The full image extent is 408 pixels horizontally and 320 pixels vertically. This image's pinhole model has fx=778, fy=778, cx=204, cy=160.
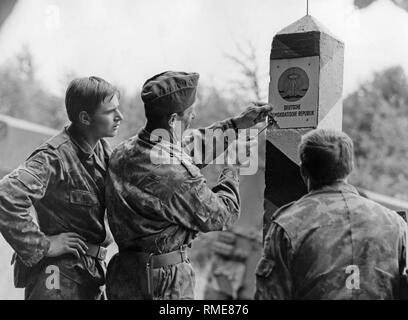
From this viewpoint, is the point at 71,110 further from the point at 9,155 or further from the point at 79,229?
the point at 9,155

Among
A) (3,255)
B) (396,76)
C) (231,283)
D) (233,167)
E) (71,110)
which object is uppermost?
(396,76)

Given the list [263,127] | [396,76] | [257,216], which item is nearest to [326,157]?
[263,127]

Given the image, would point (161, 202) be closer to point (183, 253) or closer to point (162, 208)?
point (162, 208)

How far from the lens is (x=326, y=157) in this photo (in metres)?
2.76

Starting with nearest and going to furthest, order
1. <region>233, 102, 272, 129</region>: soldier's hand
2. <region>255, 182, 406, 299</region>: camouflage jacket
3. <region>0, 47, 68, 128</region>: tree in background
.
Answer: <region>255, 182, 406, 299</region>: camouflage jacket < <region>233, 102, 272, 129</region>: soldier's hand < <region>0, 47, 68, 128</region>: tree in background

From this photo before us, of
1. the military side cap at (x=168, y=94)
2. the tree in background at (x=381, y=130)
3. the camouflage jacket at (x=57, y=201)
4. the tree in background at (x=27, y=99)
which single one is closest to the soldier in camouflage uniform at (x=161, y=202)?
the military side cap at (x=168, y=94)

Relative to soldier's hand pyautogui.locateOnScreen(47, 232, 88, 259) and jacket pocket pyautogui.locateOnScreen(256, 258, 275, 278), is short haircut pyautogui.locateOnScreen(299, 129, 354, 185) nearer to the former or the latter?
jacket pocket pyautogui.locateOnScreen(256, 258, 275, 278)

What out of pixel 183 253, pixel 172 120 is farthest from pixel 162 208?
pixel 172 120

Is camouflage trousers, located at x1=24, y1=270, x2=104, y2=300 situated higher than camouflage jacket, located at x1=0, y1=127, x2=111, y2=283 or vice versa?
camouflage jacket, located at x1=0, y1=127, x2=111, y2=283

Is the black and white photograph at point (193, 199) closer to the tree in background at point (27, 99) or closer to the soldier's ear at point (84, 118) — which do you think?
the soldier's ear at point (84, 118)

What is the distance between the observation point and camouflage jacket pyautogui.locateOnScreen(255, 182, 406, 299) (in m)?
2.68

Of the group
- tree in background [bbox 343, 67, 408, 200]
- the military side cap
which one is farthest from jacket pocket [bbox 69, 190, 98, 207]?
tree in background [bbox 343, 67, 408, 200]

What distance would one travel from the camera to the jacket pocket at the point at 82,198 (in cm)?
314

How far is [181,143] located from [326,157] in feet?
2.15
